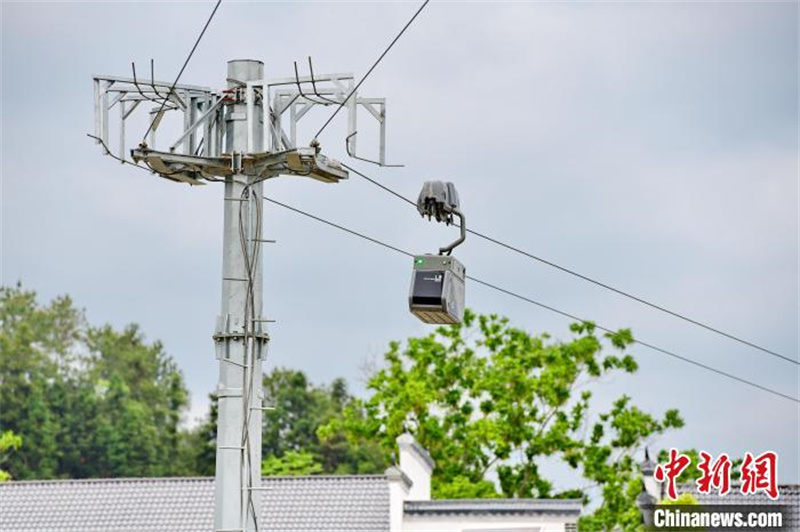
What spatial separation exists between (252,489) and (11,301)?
7095 centimetres

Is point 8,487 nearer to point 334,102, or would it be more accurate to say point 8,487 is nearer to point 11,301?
point 334,102

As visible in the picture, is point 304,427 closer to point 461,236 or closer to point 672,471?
point 672,471

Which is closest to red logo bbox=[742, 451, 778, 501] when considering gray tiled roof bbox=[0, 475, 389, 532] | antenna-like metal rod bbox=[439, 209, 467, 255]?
gray tiled roof bbox=[0, 475, 389, 532]

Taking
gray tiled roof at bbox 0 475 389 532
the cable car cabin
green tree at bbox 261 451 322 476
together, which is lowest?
gray tiled roof at bbox 0 475 389 532

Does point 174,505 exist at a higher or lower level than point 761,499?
lower

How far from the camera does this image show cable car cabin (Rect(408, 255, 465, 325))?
12.5 meters

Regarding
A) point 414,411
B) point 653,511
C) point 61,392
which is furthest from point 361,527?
point 61,392

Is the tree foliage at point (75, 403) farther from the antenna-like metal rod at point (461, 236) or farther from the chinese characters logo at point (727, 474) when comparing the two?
the antenna-like metal rod at point (461, 236)

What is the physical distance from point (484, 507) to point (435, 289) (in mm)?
21319

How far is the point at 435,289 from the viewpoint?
494 inches

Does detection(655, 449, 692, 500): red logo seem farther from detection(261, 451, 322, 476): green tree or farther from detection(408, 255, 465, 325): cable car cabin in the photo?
detection(261, 451, 322, 476): green tree

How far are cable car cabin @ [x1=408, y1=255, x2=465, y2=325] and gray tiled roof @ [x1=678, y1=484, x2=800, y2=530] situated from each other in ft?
69.3

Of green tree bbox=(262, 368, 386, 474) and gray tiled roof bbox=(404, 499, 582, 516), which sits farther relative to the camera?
green tree bbox=(262, 368, 386, 474)

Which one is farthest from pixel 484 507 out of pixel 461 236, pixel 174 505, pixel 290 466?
pixel 290 466
